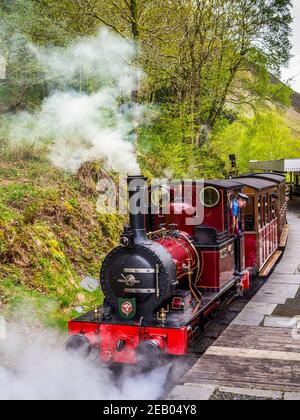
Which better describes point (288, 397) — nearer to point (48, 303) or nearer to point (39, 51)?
point (48, 303)

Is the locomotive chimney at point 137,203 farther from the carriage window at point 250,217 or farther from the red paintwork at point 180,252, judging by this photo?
the carriage window at point 250,217

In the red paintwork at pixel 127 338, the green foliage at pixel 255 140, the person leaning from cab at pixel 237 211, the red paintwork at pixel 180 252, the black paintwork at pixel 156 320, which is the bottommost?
the red paintwork at pixel 127 338

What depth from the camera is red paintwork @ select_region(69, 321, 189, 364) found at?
6.37 metres

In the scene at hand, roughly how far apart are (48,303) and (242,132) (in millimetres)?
35548

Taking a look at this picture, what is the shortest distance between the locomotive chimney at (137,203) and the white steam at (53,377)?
1711 millimetres

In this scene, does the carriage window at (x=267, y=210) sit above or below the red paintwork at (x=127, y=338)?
above

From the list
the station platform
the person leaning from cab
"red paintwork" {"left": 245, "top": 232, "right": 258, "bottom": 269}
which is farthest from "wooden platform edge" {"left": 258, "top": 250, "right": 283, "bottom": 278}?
the person leaning from cab

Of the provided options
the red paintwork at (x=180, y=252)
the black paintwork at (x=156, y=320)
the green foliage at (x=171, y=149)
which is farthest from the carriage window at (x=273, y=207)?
the black paintwork at (x=156, y=320)

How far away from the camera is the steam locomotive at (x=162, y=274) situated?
6.45 m

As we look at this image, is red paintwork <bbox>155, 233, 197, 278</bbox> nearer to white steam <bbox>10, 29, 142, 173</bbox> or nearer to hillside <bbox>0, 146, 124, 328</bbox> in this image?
hillside <bbox>0, 146, 124, 328</bbox>

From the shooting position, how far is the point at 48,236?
31.0 feet

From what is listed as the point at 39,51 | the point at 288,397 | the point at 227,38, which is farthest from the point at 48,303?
the point at 227,38

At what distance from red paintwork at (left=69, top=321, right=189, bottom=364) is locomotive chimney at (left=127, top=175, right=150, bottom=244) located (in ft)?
3.67

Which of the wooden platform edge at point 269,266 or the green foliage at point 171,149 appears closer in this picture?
the wooden platform edge at point 269,266
